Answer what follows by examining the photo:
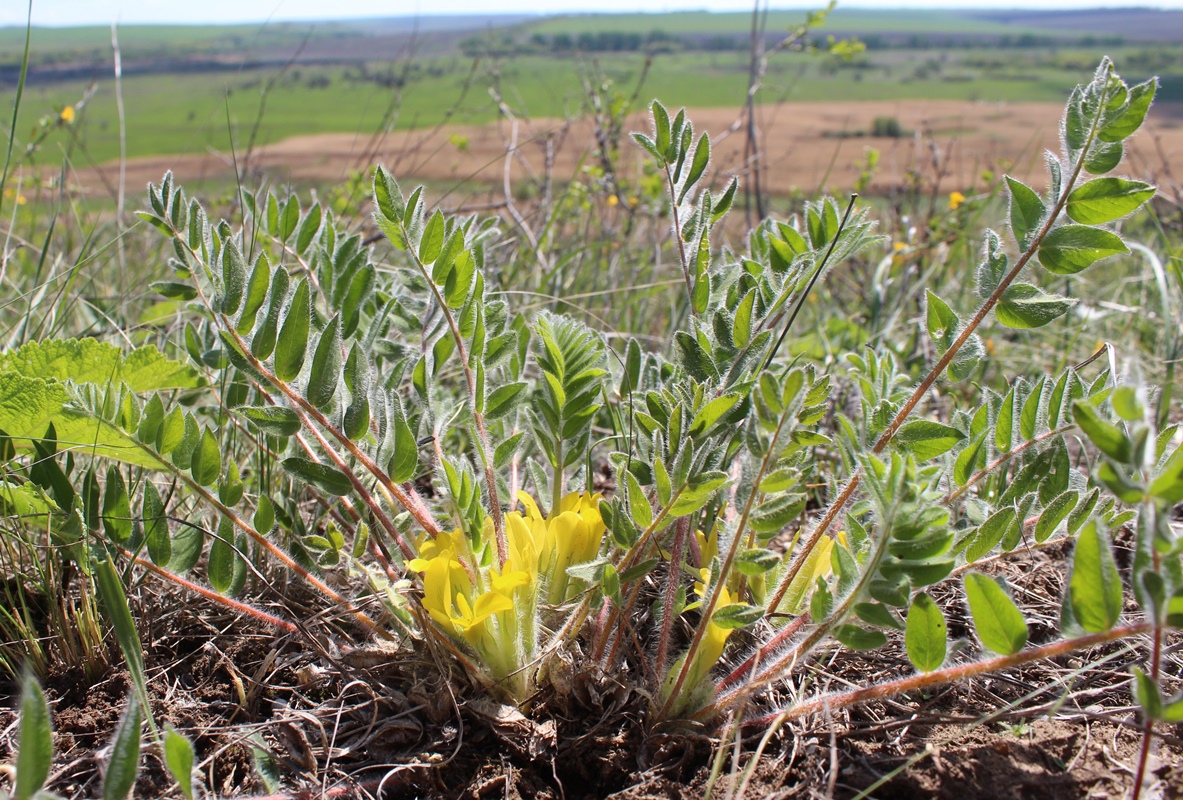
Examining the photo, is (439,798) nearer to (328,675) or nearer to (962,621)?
(328,675)

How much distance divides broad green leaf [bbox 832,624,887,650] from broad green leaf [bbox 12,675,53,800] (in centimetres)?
94

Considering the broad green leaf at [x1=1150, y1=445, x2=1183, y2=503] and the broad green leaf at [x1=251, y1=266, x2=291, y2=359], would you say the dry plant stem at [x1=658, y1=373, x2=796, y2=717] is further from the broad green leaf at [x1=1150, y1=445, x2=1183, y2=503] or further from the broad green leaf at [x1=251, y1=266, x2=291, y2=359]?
the broad green leaf at [x1=251, y1=266, x2=291, y2=359]

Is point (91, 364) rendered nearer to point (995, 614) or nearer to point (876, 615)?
point (876, 615)

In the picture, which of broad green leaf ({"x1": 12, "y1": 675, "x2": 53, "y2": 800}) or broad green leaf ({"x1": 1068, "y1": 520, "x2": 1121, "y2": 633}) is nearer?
broad green leaf ({"x1": 12, "y1": 675, "x2": 53, "y2": 800})

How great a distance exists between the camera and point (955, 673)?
119 cm

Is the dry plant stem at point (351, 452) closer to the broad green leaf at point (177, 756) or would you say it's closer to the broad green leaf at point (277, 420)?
the broad green leaf at point (277, 420)

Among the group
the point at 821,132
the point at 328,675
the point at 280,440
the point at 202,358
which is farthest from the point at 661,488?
the point at 821,132

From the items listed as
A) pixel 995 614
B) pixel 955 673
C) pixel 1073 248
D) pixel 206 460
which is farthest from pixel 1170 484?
pixel 206 460

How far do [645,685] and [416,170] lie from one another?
111 inches

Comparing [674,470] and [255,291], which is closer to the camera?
[674,470]

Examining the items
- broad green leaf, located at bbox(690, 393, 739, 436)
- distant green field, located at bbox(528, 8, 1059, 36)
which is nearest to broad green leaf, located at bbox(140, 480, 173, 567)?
broad green leaf, located at bbox(690, 393, 739, 436)

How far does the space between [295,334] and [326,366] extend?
0.07m

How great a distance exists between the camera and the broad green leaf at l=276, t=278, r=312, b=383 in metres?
1.40

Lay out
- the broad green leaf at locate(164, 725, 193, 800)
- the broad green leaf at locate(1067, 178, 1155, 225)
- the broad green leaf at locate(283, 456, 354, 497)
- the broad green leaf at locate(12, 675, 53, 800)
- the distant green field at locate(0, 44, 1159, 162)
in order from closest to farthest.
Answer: the broad green leaf at locate(12, 675, 53, 800) → the broad green leaf at locate(164, 725, 193, 800) → the broad green leaf at locate(1067, 178, 1155, 225) → the broad green leaf at locate(283, 456, 354, 497) → the distant green field at locate(0, 44, 1159, 162)
